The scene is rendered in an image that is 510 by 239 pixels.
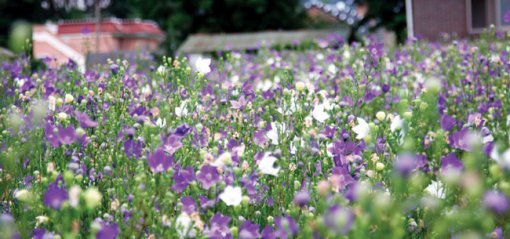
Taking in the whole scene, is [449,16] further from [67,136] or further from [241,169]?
[67,136]

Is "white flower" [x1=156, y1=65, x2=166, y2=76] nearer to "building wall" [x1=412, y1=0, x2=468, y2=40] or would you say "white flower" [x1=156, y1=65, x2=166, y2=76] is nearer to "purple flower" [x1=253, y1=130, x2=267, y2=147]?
"purple flower" [x1=253, y1=130, x2=267, y2=147]

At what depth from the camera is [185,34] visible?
30.6 m

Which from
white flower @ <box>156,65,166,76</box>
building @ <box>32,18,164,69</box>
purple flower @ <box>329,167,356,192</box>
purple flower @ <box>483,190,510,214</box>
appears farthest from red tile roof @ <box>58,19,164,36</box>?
purple flower @ <box>483,190,510,214</box>

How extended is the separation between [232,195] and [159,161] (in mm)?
281

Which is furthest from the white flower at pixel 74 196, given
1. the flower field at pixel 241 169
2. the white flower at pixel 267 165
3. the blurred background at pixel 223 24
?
the blurred background at pixel 223 24

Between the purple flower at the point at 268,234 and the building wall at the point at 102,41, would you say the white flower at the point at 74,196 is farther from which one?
the building wall at the point at 102,41

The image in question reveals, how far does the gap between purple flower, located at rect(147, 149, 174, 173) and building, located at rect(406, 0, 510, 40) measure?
522 inches

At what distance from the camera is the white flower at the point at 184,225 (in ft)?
7.70

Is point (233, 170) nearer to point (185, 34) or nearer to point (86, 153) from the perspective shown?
point (86, 153)

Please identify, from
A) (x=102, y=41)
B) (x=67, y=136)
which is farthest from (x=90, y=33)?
(x=67, y=136)

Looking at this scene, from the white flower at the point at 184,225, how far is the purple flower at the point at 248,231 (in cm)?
17

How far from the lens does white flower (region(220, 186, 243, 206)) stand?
2463 millimetres

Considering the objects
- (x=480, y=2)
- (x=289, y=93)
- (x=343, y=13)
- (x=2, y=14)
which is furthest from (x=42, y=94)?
(x=2, y=14)

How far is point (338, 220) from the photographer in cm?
188
